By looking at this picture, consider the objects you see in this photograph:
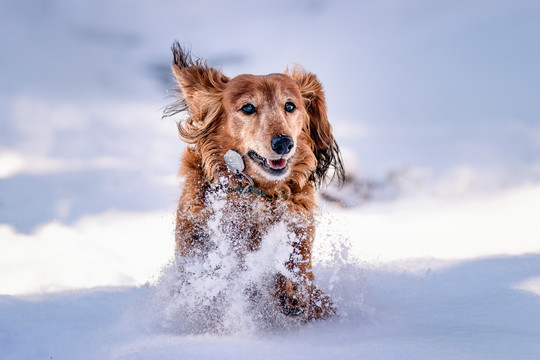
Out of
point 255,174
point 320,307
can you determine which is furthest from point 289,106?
point 320,307

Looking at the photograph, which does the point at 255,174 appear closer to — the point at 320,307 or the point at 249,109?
the point at 249,109

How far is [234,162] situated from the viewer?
3.51 m

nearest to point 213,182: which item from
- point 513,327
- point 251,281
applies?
point 251,281

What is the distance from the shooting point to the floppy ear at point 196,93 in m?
3.83

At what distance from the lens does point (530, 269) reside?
4.32 m

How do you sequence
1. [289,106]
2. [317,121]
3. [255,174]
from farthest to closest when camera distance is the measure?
1. [317,121]
2. [289,106]
3. [255,174]

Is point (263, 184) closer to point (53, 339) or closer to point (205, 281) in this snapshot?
point (205, 281)

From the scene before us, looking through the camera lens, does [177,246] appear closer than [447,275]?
Yes

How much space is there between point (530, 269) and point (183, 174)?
11.1 feet

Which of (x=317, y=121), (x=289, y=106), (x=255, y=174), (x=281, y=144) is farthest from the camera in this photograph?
(x=317, y=121)

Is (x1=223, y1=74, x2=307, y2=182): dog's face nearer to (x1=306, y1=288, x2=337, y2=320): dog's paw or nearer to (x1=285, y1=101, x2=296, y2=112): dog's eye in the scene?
(x1=285, y1=101, x2=296, y2=112): dog's eye

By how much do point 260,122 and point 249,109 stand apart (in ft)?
0.64

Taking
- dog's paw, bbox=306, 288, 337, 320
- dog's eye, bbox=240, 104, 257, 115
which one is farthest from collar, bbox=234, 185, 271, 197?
dog's paw, bbox=306, 288, 337, 320

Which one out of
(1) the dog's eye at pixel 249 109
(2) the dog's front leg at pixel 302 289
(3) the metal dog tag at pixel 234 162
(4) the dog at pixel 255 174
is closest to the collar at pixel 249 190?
(4) the dog at pixel 255 174
